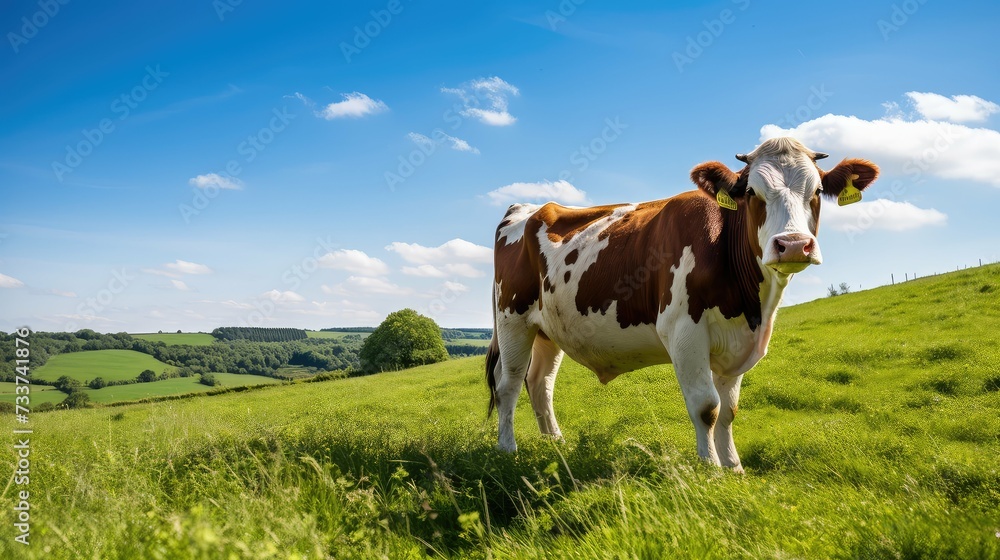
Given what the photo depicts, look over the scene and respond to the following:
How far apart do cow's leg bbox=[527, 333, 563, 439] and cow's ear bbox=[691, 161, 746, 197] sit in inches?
138

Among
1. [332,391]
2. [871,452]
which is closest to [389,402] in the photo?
[332,391]

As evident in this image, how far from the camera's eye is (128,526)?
3.84m

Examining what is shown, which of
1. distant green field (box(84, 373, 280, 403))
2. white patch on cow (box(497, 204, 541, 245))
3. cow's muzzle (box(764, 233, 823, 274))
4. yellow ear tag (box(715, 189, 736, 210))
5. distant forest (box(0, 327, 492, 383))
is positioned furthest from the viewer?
distant forest (box(0, 327, 492, 383))

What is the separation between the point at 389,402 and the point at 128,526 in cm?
1548

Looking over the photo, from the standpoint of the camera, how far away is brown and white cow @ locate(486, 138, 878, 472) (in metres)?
5.00

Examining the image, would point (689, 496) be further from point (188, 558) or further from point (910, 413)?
point (910, 413)

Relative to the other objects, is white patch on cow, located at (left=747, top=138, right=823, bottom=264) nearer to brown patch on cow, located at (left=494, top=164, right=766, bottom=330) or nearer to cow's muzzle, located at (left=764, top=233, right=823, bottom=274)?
cow's muzzle, located at (left=764, top=233, right=823, bottom=274)

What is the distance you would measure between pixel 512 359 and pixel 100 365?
69.0m

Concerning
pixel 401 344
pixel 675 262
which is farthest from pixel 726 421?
pixel 401 344

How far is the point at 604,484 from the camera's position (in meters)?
4.72

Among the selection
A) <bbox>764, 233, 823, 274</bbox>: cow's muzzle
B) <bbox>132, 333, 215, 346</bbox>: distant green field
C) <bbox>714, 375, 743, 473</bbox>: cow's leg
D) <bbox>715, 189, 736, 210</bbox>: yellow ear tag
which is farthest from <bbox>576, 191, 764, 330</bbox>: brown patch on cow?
<bbox>132, 333, 215, 346</bbox>: distant green field

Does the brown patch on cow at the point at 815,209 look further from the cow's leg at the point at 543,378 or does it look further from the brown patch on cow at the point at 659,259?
the cow's leg at the point at 543,378

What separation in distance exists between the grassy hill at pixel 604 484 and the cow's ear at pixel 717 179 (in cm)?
241

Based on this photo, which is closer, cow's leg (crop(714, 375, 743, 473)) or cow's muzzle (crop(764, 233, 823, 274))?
cow's muzzle (crop(764, 233, 823, 274))
